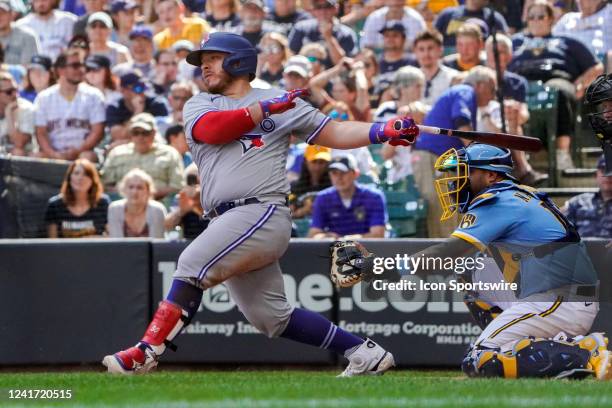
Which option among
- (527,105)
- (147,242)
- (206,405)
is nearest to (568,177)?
(527,105)

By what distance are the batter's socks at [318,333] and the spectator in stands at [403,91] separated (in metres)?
4.76

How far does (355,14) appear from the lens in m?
12.2

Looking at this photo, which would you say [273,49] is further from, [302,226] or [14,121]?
[14,121]

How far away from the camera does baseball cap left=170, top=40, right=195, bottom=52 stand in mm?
12594

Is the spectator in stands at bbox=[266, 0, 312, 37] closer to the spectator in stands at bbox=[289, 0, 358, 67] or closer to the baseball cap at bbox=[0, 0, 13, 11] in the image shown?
the spectator in stands at bbox=[289, 0, 358, 67]

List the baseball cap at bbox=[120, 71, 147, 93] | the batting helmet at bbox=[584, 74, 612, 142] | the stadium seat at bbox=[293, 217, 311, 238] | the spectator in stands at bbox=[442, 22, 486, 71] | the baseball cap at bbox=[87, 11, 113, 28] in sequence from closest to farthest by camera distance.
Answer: the batting helmet at bbox=[584, 74, 612, 142]
the stadium seat at bbox=[293, 217, 311, 238]
the spectator in stands at bbox=[442, 22, 486, 71]
the baseball cap at bbox=[120, 71, 147, 93]
the baseball cap at bbox=[87, 11, 113, 28]

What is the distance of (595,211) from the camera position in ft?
30.0

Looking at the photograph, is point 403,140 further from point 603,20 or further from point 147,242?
point 603,20

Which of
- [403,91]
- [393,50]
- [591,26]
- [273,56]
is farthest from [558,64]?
[273,56]

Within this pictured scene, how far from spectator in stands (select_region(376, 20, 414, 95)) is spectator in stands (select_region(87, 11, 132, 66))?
9.63ft

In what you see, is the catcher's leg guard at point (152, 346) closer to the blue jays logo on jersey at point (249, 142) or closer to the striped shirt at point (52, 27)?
the blue jays logo on jersey at point (249, 142)

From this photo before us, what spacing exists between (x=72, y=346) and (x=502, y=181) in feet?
12.8

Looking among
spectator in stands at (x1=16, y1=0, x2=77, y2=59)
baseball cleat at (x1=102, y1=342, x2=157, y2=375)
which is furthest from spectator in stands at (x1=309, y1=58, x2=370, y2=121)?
baseball cleat at (x1=102, y1=342, x2=157, y2=375)

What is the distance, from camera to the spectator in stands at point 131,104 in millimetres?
12008
